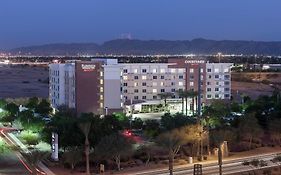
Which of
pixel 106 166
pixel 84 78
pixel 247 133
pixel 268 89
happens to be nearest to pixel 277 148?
pixel 247 133

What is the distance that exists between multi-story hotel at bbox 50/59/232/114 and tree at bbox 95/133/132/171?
2760 cm

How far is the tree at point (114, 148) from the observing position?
110 ft

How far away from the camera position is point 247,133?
43125 millimetres

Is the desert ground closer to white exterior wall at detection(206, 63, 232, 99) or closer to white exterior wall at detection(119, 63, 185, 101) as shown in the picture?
white exterior wall at detection(206, 63, 232, 99)

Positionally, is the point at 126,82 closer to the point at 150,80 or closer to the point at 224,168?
the point at 150,80

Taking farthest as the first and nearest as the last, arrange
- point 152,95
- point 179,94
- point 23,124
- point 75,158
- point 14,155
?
point 152,95, point 179,94, point 23,124, point 14,155, point 75,158

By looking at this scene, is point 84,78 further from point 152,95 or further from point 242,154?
point 242,154

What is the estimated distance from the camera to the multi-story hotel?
2457 inches

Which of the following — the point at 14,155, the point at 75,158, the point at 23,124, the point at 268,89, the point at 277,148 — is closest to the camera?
the point at 75,158

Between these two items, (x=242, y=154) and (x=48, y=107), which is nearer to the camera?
(x=242, y=154)

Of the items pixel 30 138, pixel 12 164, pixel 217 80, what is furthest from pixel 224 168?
pixel 217 80

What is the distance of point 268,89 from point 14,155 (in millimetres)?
78486

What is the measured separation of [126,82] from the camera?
71000 mm

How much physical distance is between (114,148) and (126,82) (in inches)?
1487
